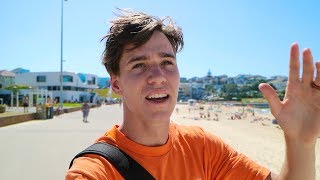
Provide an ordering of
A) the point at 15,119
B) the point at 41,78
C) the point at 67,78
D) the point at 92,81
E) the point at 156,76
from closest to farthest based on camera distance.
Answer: the point at 156,76 → the point at 15,119 → the point at 41,78 → the point at 67,78 → the point at 92,81

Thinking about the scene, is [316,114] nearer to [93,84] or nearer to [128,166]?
[128,166]

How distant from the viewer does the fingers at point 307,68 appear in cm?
174

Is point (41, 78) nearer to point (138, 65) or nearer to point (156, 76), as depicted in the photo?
point (138, 65)

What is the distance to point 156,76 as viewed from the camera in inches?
75.5

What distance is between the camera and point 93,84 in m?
104

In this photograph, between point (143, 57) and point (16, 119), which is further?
point (16, 119)

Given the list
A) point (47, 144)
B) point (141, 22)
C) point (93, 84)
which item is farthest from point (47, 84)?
point (141, 22)

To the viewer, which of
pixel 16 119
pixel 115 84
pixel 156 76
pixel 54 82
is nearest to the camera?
pixel 156 76

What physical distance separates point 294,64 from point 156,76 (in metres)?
0.67

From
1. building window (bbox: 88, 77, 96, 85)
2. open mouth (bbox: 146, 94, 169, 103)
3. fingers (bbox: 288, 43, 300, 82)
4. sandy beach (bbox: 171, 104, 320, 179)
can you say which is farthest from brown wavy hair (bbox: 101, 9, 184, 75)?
building window (bbox: 88, 77, 96, 85)

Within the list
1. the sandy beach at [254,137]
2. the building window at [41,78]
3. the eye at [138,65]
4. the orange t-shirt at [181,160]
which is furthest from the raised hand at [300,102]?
the building window at [41,78]

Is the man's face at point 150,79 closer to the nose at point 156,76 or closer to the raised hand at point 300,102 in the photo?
the nose at point 156,76

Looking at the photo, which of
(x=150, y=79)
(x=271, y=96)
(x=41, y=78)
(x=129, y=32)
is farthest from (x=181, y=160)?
(x=41, y=78)

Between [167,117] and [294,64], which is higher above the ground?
[294,64]
